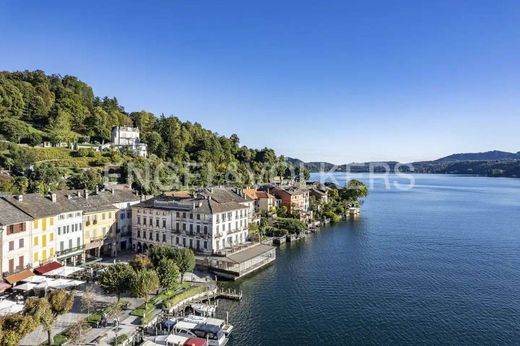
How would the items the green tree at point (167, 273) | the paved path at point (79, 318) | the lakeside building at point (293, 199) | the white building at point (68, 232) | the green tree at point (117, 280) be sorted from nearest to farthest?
the paved path at point (79, 318) < the green tree at point (117, 280) < the green tree at point (167, 273) < the white building at point (68, 232) < the lakeside building at point (293, 199)

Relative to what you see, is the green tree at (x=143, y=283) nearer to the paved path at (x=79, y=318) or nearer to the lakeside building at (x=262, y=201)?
the paved path at (x=79, y=318)

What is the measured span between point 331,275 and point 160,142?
10220cm

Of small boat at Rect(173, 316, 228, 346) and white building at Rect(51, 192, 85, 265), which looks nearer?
small boat at Rect(173, 316, 228, 346)

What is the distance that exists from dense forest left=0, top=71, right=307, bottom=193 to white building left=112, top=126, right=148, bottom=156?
8.99 feet

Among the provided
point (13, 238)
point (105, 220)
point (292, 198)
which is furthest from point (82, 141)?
point (13, 238)

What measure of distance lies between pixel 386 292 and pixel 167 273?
29087mm

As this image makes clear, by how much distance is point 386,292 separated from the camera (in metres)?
51.1

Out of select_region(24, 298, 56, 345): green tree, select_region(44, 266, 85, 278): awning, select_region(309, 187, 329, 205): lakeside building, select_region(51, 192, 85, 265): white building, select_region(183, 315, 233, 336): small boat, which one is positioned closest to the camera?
select_region(24, 298, 56, 345): green tree

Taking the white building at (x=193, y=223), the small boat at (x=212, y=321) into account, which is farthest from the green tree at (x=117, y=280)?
the white building at (x=193, y=223)

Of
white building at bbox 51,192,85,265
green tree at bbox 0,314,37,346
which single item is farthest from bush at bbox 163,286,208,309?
→ white building at bbox 51,192,85,265

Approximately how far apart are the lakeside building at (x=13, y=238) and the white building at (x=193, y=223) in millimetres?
19052

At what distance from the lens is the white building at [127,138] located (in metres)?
137

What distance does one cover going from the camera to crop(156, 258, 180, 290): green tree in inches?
1714

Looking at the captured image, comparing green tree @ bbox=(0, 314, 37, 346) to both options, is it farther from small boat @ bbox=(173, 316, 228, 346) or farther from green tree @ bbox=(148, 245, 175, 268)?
green tree @ bbox=(148, 245, 175, 268)
